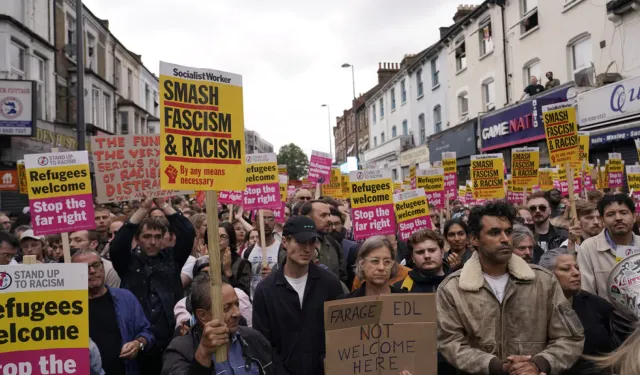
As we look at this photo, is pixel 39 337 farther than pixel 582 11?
No

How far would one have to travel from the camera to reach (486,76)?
24.4m

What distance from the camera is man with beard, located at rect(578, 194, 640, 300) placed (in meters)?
4.73

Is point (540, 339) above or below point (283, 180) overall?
below

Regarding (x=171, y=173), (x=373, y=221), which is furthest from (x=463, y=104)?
(x=171, y=173)

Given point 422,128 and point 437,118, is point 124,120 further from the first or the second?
point 437,118

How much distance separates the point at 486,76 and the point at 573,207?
18.7 metres

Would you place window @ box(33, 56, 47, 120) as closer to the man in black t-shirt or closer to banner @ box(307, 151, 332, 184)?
banner @ box(307, 151, 332, 184)

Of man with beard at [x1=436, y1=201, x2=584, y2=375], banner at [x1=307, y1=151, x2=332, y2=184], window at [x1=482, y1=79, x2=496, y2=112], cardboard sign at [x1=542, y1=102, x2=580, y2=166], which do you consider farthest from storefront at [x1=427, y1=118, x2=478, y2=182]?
man with beard at [x1=436, y1=201, x2=584, y2=375]

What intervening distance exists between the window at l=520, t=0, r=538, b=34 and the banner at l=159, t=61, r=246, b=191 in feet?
63.7

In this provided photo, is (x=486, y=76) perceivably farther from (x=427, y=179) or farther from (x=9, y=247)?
(x=9, y=247)

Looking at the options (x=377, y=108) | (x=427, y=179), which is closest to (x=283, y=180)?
(x=427, y=179)

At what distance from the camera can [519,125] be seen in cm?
2077

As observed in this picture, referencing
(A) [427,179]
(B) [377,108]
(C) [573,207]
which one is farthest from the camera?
(B) [377,108]

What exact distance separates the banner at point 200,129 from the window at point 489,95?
21888mm
